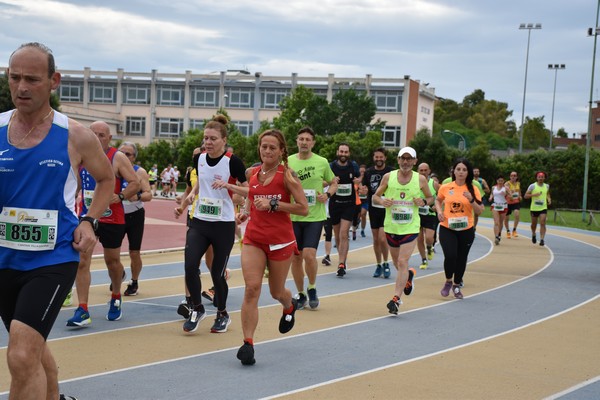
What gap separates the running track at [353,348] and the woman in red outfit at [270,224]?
2.13ft

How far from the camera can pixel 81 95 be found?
9100 centimetres

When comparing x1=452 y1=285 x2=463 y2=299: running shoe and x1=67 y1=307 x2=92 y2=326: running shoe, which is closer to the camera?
x1=67 y1=307 x2=92 y2=326: running shoe

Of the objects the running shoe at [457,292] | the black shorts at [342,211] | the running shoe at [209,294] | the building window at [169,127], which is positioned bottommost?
the running shoe at [209,294]

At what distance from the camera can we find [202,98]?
88188mm

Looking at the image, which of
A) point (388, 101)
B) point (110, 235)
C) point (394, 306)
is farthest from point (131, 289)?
point (388, 101)

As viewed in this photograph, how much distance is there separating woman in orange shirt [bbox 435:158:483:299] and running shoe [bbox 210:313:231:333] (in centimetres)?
417

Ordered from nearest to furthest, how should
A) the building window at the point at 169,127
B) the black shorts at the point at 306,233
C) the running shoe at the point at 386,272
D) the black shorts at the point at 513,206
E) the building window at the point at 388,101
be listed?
the black shorts at the point at 306,233
the running shoe at the point at 386,272
the black shorts at the point at 513,206
the building window at the point at 388,101
the building window at the point at 169,127

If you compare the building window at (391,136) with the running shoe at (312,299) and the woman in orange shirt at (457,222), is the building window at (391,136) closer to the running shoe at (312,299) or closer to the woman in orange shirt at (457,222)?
the woman in orange shirt at (457,222)

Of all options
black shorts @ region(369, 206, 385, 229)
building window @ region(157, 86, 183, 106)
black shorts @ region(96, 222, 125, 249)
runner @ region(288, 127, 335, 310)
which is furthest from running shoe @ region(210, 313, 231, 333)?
building window @ region(157, 86, 183, 106)

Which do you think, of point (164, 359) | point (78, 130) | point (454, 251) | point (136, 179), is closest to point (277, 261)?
point (164, 359)

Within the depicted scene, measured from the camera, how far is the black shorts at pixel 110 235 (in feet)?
28.8

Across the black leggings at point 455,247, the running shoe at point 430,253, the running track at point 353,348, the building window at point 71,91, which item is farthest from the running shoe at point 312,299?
the building window at point 71,91

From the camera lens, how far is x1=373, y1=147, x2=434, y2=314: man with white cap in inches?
404

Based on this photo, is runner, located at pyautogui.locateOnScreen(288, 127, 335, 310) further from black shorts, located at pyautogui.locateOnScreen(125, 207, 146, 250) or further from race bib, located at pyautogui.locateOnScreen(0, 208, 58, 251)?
race bib, located at pyautogui.locateOnScreen(0, 208, 58, 251)
